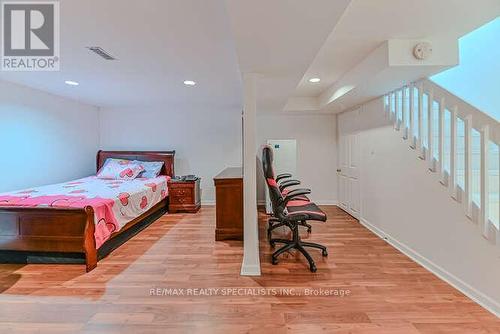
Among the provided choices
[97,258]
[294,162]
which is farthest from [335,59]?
[97,258]

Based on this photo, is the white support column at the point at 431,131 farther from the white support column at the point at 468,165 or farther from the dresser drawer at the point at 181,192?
the dresser drawer at the point at 181,192

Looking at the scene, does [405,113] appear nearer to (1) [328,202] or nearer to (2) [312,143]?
(2) [312,143]

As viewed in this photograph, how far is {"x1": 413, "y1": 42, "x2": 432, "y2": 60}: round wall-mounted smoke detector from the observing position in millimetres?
2480

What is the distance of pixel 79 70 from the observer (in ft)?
10.7

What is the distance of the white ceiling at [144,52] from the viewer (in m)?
1.96

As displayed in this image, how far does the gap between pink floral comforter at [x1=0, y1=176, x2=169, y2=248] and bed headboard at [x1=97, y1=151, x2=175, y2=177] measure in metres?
1.29

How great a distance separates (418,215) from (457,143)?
86 cm

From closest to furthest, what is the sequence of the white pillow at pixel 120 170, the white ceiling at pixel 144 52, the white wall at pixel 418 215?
the white ceiling at pixel 144 52 < the white wall at pixel 418 215 < the white pillow at pixel 120 170

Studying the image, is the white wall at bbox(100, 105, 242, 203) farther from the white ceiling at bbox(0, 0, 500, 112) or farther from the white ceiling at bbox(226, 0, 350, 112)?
the white ceiling at bbox(226, 0, 350, 112)

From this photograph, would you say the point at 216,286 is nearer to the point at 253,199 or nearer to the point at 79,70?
the point at 253,199

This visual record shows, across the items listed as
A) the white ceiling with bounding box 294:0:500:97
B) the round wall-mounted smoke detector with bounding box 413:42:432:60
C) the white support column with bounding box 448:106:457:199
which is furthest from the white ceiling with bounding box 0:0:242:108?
the white support column with bounding box 448:106:457:199

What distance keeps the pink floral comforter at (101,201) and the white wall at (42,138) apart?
752 mm

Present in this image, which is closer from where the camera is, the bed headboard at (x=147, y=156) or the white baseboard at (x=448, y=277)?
the white baseboard at (x=448, y=277)

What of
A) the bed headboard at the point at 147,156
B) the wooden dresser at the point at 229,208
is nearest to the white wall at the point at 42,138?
the bed headboard at the point at 147,156
